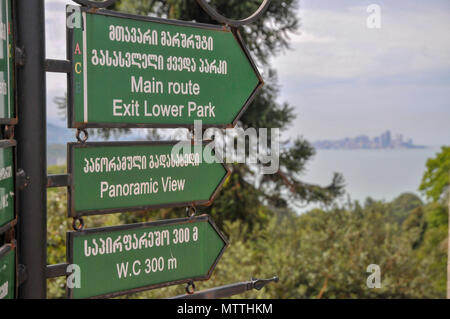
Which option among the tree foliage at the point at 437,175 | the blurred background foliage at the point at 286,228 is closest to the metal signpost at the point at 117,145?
the blurred background foliage at the point at 286,228

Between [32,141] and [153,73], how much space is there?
45 cm

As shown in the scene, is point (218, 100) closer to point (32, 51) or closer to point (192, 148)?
point (192, 148)

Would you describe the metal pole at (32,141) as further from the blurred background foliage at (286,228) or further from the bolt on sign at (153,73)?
the blurred background foliage at (286,228)

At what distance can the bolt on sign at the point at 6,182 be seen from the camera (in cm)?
132

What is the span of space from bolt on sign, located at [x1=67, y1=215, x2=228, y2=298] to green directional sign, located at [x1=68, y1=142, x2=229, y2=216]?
0.08 meters

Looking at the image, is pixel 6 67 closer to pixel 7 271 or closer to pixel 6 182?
pixel 6 182

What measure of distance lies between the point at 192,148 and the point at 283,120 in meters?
5.55

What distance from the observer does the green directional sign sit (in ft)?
5.09

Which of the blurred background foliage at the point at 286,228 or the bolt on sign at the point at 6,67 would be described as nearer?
the bolt on sign at the point at 6,67

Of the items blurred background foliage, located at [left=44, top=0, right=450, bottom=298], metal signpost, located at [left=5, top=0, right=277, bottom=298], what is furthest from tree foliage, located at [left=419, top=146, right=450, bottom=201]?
metal signpost, located at [left=5, top=0, right=277, bottom=298]

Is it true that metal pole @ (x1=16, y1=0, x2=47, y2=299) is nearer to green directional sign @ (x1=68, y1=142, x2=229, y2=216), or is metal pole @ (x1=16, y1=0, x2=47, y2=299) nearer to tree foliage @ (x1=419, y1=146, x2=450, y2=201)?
green directional sign @ (x1=68, y1=142, x2=229, y2=216)

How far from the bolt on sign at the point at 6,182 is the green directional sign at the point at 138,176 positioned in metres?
0.18

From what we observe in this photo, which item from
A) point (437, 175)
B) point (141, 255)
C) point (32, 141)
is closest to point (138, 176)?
point (141, 255)

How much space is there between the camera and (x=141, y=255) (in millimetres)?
1686
